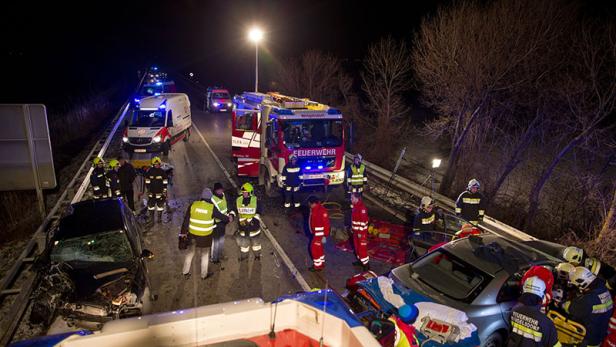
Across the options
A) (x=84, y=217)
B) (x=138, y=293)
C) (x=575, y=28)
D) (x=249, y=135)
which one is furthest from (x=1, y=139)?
(x=575, y=28)

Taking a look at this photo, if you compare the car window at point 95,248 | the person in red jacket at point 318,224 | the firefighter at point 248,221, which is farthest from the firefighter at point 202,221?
the person in red jacket at point 318,224

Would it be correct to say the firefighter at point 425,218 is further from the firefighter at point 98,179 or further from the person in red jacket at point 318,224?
the firefighter at point 98,179

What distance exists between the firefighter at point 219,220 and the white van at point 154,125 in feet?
30.2

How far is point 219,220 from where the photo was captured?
6.92m

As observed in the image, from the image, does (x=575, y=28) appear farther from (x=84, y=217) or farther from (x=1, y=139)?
(x=1, y=139)

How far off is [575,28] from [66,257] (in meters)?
13.7

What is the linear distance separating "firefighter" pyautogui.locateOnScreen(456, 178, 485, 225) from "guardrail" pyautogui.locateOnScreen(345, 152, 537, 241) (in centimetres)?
87

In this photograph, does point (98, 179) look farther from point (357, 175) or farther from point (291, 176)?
point (357, 175)

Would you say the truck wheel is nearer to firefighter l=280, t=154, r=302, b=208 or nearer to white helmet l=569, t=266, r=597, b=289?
firefighter l=280, t=154, r=302, b=208

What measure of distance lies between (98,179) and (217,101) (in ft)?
69.5

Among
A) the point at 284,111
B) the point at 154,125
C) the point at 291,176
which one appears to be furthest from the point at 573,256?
the point at 154,125

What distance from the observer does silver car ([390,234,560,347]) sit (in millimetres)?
4648

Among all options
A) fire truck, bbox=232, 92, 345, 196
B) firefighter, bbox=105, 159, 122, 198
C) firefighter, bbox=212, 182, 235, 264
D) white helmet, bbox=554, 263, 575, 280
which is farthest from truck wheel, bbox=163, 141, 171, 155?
white helmet, bbox=554, 263, 575, 280

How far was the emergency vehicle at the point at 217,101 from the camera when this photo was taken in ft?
95.9
